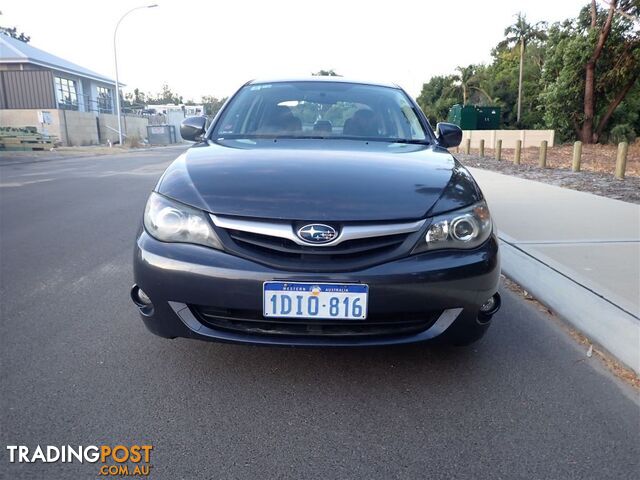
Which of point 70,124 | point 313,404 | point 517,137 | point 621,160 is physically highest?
point 70,124

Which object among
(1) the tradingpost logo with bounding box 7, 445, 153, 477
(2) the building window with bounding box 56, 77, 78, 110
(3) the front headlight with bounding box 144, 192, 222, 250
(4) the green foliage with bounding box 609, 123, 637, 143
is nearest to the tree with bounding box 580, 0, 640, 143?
(4) the green foliage with bounding box 609, 123, 637, 143

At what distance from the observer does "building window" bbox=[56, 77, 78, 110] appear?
3422 cm

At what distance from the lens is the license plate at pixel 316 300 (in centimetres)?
221

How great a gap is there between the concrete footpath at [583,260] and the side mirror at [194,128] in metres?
2.71

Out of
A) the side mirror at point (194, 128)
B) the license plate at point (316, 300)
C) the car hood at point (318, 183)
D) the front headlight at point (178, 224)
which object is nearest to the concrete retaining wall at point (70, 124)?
the side mirror at point (194, 128)

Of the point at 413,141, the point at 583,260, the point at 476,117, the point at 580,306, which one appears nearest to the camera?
the point at 580,306

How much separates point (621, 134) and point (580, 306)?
1221 inches

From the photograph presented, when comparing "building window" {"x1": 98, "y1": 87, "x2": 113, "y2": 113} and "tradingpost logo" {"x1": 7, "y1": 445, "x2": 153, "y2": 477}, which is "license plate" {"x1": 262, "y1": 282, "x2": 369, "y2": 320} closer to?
"tradingpost logo" {"x1": 7, "y1": 445, "x2": 153, "y2": 477}

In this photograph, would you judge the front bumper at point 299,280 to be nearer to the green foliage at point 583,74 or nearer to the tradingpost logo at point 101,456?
the tradingpost logo at point 101,456

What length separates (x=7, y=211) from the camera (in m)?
7.54

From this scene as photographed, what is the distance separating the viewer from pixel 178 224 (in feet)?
7.90

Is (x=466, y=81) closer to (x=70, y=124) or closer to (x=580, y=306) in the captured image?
(x=70, y=124)

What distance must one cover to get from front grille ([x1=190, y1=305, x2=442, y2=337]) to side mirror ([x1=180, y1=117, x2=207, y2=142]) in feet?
6.10

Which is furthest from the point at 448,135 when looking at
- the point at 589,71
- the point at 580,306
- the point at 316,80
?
the point at 589,71
